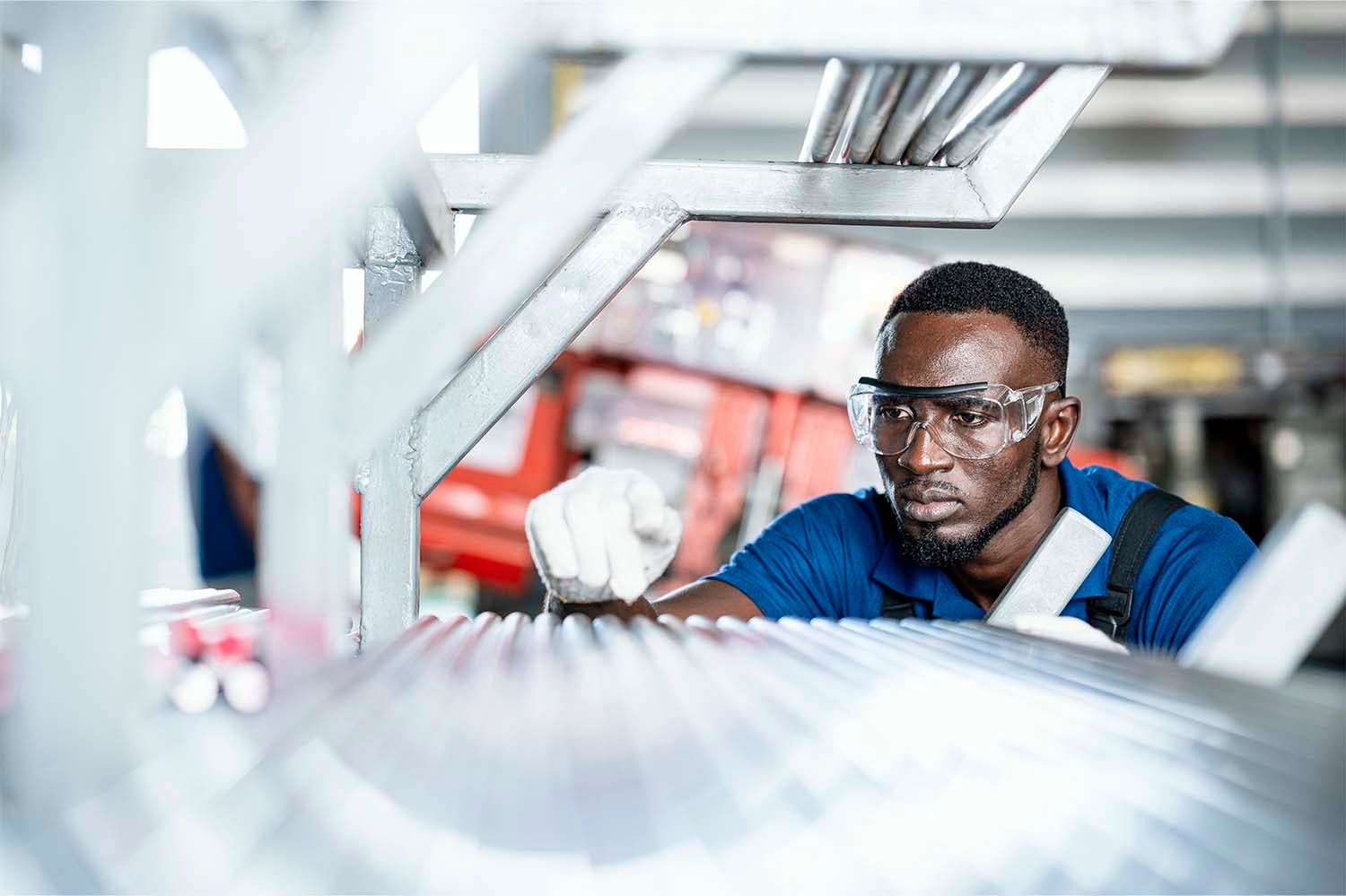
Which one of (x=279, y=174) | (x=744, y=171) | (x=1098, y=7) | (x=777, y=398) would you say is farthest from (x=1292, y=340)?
(x=279, y=174)

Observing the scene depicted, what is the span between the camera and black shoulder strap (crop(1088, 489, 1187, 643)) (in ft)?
5.06

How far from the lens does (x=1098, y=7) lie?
633mm

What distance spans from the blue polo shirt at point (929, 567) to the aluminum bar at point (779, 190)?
574 mm

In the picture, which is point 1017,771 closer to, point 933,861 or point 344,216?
point 933,861

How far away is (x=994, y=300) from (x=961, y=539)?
0.37 meters

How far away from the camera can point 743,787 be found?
586 millimetres

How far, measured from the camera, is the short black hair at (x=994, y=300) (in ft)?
5.61

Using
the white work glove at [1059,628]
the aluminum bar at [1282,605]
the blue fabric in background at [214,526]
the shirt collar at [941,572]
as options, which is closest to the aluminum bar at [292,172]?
the aluminum bar at [1282,605]

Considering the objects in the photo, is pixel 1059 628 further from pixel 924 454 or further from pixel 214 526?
pixel 214 526

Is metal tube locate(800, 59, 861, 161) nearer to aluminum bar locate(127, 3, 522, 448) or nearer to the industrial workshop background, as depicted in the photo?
the industrial workshop background

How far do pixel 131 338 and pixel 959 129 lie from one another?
893 millimetres

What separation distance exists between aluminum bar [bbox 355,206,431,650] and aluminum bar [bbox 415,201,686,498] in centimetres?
2

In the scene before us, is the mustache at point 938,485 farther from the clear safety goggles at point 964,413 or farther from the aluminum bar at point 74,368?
the aluminum bar at point 74,368

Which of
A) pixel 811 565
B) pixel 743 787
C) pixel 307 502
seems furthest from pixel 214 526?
pixel 743 787
